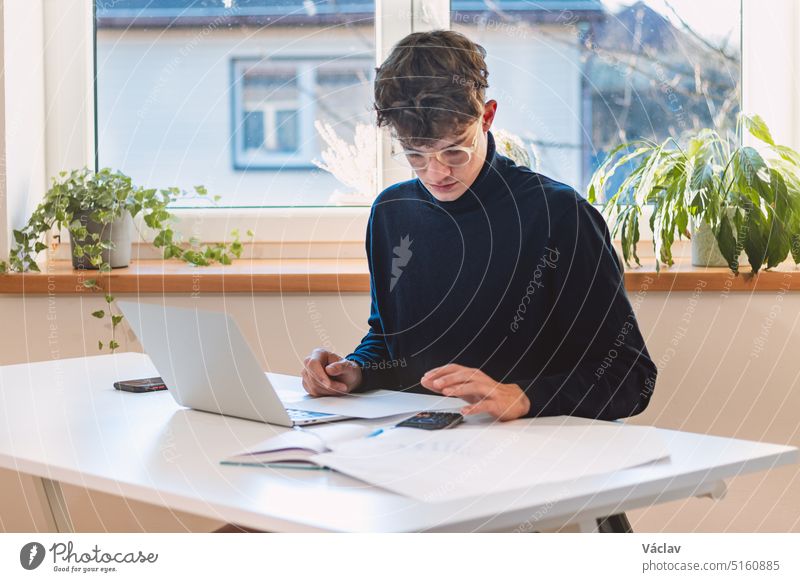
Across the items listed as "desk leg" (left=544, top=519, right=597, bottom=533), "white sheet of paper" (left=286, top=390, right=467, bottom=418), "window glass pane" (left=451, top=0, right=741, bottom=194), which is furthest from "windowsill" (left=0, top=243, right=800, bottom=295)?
"desk leg" (left=544, top=519, right=597, bottom=533)

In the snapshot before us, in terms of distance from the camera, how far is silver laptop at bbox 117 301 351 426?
111cm

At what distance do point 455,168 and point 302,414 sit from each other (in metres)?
0.52

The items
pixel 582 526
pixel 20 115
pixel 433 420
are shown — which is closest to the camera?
pixel 582 526

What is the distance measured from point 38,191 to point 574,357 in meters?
1.46

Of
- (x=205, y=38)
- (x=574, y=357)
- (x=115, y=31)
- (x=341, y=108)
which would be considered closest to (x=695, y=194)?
(x=574, y=357)

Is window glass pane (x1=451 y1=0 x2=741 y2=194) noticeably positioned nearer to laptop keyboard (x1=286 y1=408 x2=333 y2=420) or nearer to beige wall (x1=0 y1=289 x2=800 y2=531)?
beige wall (x1=0 y1=289 x2=800 y2=531)

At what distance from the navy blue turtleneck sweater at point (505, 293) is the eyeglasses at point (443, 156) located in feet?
0.22

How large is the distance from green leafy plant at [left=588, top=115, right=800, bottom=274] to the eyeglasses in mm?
570

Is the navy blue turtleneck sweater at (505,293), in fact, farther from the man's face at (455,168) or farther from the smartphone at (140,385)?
the smartphone at (140,385)

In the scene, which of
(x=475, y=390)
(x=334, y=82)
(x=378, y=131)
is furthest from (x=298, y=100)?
(x=475, y=390)

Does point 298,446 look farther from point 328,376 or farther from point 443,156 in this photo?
point 443,156

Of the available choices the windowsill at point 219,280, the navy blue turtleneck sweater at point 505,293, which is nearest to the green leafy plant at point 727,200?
the windowsill at point 219,280

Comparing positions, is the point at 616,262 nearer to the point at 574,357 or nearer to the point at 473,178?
the point at 574,357

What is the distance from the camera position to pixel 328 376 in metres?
1.38
